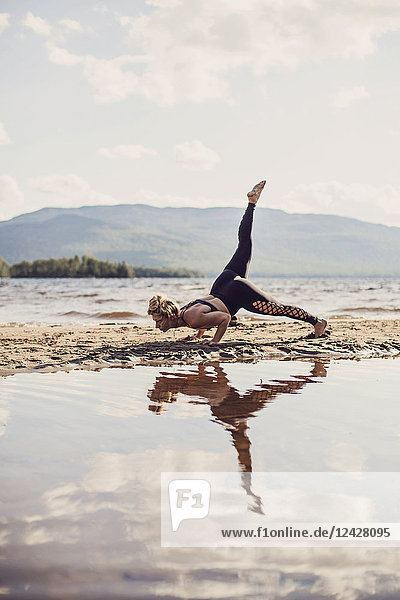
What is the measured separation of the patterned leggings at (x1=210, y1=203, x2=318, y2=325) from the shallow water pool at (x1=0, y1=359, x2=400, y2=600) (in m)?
2.53

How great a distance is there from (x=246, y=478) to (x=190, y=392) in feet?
8.08

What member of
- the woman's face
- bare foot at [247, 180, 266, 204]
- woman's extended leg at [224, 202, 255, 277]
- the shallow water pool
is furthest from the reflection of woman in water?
bare foot at [247, 180, 266, 204]

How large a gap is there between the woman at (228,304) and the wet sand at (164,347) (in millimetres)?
379

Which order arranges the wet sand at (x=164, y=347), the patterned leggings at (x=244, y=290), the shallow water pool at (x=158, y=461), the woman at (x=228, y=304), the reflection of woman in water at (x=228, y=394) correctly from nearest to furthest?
the shallow water pool at (x=158, y=461) < the reflection of woman in water at (x=228, y=394) < the wet sand at (x=164, y=347) < the woman at (x=228, y=304) < the patterned leggings at (x=244, y=290)

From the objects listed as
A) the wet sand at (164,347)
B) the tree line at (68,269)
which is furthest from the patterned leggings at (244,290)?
the tree line at (68,269)

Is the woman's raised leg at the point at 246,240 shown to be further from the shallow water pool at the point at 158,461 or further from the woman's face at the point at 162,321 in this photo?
the shallow water pool at the point at 158,461

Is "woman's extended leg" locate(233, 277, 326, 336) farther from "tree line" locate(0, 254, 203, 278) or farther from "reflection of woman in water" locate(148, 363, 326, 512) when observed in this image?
"tree line" locate(0, 254, 203, 278)

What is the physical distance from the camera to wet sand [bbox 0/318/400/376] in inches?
293

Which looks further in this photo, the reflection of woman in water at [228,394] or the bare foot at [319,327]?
the bare foot at [319,327]

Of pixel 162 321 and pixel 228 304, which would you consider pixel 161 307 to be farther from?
pixel 228 304

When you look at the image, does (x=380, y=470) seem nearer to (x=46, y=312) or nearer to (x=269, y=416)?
(x=269, y=416)

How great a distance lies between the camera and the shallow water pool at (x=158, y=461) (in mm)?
2045

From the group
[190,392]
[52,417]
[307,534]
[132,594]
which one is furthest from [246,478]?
[190,392]

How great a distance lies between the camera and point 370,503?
267 centimetres
